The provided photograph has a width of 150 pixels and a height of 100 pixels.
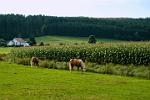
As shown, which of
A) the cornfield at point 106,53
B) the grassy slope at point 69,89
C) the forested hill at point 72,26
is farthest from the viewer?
the forested hill at point 72,26

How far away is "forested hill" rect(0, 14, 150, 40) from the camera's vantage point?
12482 cm

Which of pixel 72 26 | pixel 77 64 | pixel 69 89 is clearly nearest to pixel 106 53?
pixel 77 64

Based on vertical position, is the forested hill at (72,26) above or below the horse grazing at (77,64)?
above

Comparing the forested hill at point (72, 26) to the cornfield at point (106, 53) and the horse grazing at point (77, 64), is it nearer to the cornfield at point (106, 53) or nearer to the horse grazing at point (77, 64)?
the cornfield at point (106, 53)

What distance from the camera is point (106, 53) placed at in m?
44.2

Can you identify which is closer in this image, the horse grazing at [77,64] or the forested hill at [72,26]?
the horse grazing at [77,64]

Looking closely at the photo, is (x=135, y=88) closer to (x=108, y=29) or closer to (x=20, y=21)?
(x=108, y=29)

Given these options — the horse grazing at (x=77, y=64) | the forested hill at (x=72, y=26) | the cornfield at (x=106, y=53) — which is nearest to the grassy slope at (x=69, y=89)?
the horse grazing at (x=77, y=64)

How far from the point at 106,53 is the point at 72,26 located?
10083 centimetres

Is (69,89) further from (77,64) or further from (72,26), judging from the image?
(72,26)

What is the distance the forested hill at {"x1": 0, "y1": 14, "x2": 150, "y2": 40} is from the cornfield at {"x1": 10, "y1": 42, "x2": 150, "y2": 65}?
64320 mm

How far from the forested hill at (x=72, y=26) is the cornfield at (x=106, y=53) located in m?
64.3

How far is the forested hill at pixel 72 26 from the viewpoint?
410 feet

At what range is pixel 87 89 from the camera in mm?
23797
